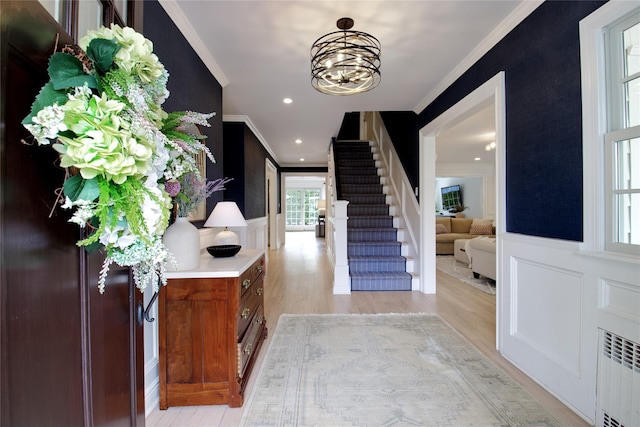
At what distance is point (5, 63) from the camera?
493 mm

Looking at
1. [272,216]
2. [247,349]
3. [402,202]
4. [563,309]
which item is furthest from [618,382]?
[272,216]

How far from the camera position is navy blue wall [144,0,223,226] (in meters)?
1.80

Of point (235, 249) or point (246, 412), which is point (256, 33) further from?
point (246, 412)

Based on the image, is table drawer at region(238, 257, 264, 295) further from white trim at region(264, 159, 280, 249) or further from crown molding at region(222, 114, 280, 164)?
white trim at region(264, 159, 280, 249)

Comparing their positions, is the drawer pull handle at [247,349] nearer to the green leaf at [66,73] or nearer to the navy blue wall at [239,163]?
the green leaf at [66,73]

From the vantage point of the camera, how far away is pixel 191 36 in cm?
225

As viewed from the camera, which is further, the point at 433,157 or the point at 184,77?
the point at 433,157

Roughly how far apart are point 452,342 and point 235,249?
196 cm

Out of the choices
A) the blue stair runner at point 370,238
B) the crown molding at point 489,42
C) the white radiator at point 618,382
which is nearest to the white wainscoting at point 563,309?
the white radiator at point 618,382

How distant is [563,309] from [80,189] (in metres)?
2.34

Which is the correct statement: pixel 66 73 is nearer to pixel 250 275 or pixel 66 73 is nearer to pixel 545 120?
pixel 250 275

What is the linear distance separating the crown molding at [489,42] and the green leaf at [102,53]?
245 cm

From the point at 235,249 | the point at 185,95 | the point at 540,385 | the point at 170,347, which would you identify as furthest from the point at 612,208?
the point at 185,95

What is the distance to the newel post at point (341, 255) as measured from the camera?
3.90m
